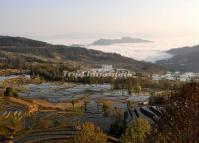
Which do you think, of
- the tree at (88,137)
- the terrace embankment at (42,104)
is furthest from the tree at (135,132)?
the terrace embankment at (42,104)

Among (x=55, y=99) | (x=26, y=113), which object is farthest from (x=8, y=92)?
(x=26, y=113)

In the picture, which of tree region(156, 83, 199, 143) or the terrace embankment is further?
the terrace embankment

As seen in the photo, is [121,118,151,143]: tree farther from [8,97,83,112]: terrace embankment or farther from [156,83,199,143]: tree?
[8,97,83,112]: terrace embankment

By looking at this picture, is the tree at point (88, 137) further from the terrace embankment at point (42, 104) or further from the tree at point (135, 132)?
the terrace embankment at point (42, 104)

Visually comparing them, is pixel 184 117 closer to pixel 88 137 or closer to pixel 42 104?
Answer: pixel 88 137

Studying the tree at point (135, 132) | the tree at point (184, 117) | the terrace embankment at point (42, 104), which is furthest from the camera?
the terrace embankment at point (42, 104)

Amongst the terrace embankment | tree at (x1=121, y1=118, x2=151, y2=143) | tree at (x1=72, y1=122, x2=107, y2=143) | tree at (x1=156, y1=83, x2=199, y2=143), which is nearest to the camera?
tree at (x1=156, y1=83, x2=199, y2=143)

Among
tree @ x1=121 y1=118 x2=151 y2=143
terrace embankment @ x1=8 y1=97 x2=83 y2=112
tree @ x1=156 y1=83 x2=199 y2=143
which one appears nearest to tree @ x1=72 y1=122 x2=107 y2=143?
tree @ x1=121 y1=118 x2=151 y2=143

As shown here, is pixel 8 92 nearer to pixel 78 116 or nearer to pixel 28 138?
pixel 78 116

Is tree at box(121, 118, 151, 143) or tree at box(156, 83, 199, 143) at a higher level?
tree at box(156, 83, 199, 143)
